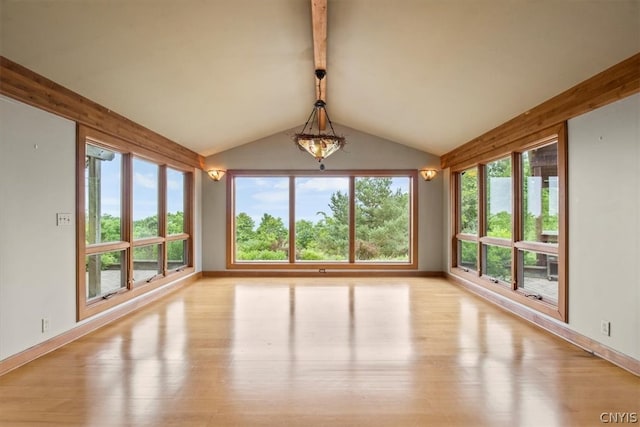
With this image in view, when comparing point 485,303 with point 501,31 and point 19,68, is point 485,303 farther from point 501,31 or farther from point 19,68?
point 19,68

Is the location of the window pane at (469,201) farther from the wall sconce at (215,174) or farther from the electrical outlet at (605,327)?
the wall sconce at (215,174)

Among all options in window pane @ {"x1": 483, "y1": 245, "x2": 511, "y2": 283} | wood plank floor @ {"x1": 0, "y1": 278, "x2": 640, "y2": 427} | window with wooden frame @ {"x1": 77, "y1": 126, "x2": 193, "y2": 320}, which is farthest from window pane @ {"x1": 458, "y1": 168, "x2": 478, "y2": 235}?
window with wooden frame @ {"x1": 77, "y1": 126, "x2": 193, "y2": 320}

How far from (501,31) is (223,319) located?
14.4 ft

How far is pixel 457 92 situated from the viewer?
161 inches

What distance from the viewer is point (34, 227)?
3039mm

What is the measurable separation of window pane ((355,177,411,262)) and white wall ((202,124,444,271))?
344 mm

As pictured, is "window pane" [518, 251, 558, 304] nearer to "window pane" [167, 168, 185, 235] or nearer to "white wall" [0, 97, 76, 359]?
"white wall" [0, 97, 76, 359]

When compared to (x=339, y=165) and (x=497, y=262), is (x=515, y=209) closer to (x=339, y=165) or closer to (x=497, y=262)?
(x=497, y=262)

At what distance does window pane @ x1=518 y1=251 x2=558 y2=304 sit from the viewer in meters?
3.82

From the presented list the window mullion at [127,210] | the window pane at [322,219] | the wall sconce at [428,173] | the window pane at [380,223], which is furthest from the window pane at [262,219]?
the wall sconce at [428,173]

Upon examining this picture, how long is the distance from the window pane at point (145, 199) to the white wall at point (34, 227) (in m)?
1.44

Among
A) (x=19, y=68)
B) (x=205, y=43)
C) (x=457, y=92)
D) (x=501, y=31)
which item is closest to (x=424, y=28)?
(x=501, y=31)

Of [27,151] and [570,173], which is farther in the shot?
[570,173]

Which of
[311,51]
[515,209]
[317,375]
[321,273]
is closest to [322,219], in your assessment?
[321,273]
